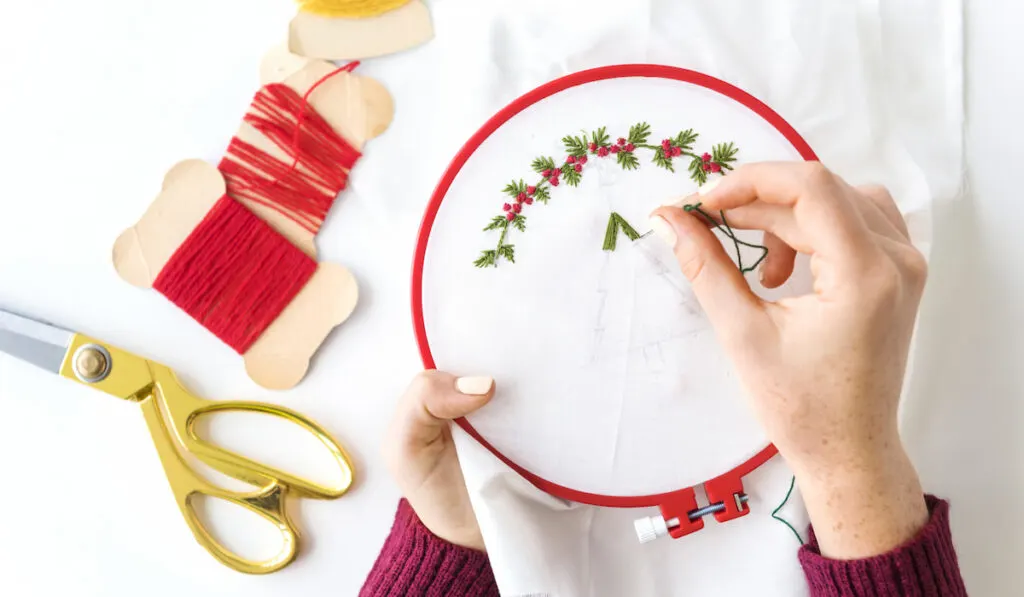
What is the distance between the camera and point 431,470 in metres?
0.71

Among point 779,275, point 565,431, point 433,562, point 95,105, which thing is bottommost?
point 433,562

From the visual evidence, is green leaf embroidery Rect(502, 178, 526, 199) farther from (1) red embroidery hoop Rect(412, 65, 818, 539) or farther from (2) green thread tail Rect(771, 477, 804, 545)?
(2) green thread tail Rect(771, 477, 804, 545)

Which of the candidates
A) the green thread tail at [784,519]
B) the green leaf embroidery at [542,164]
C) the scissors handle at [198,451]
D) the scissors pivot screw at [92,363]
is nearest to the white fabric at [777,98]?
the green thread tail at [784,519]

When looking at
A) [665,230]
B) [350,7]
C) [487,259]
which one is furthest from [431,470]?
[350,7]

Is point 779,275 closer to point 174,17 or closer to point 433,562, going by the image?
point 433,562

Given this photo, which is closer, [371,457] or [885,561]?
[885,561]

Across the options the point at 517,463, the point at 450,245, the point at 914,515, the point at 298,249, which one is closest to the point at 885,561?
the point at 914,515

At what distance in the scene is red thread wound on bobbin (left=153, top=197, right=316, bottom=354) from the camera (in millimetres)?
744

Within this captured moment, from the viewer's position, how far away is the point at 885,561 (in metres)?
0.60

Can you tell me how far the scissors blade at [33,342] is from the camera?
0.74 meters

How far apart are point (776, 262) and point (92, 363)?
62 cm

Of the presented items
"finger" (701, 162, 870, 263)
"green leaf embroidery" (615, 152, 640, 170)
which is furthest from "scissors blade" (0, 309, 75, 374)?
"finger" (701, 162, 870, 263)

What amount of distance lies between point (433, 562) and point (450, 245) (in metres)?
0.28

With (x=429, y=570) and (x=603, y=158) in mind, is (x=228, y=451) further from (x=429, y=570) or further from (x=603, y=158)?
(x=603, y=158)
